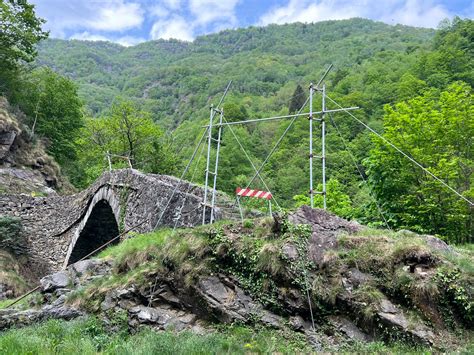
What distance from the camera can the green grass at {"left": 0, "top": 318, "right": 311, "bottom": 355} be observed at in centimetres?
645

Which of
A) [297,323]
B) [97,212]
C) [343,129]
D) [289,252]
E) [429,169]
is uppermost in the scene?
[343,129]

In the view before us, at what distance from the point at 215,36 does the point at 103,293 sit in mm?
188280

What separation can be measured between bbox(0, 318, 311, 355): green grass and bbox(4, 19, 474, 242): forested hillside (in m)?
3.71

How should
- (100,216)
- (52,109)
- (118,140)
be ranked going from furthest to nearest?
(118,140)
(52,109)
(100,216)

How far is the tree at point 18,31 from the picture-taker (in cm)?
2670

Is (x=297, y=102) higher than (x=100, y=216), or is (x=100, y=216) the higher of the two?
(x=297, y=102)

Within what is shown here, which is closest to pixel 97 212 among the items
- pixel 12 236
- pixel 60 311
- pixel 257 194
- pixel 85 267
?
pixel 12 236

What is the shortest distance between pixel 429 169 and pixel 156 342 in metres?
11.2

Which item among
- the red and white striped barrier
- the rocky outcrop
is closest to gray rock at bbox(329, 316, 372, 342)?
the red and white striped barrier

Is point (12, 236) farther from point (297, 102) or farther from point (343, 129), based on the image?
point (297, 102)

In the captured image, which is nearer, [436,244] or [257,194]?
[436,244]

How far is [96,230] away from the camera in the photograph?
18375mm

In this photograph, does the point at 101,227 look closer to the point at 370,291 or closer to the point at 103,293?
the point at 103,293

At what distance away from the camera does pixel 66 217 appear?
19.5 metres
